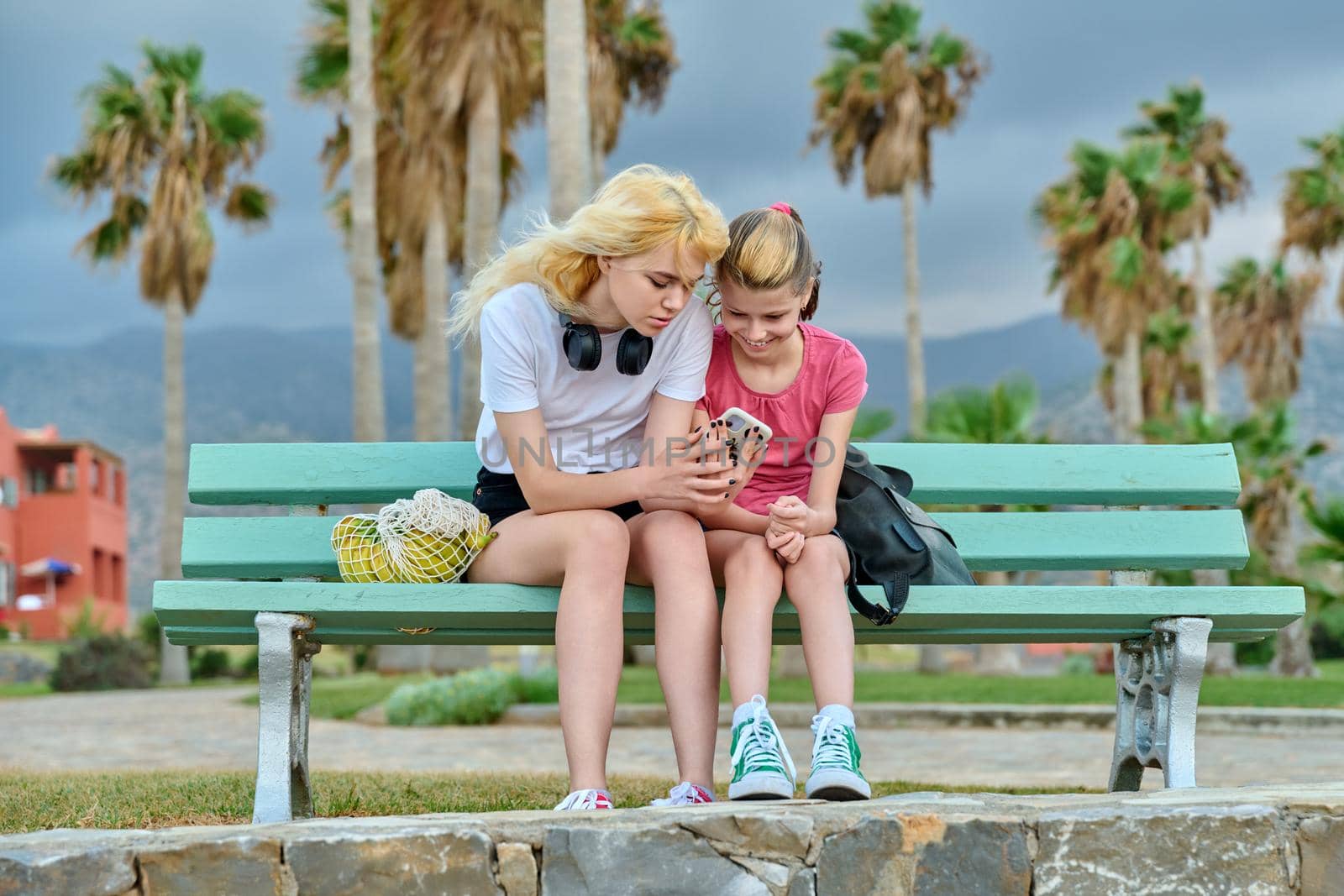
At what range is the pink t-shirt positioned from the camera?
3.30 meters

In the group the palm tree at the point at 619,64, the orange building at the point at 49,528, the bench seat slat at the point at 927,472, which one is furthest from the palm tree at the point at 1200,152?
the orange building at the point at 49,528

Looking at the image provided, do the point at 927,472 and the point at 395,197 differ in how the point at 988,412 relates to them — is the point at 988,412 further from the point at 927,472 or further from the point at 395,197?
the point at 927,472

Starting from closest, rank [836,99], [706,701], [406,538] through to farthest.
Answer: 1. [706,701]
2. [406,538]
3. [836,99]

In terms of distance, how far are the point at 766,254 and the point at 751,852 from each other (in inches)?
52.6

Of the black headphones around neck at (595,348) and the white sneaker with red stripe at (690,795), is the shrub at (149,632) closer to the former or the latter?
the black headphones around neck at (595,348)

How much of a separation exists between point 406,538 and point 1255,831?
5.88ft

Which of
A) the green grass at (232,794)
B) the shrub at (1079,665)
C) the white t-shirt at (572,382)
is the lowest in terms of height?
the shrub at (1079,665)

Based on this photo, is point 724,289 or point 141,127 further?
point 141,127

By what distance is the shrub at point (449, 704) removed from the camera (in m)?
11.2

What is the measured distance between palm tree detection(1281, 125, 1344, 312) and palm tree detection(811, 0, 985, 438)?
21.6ft

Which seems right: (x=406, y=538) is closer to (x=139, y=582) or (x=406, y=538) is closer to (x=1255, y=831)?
(x=1255, y=831)

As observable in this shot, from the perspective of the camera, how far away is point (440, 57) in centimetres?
1705

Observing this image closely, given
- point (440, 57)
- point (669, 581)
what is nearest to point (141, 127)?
point (440, 57)

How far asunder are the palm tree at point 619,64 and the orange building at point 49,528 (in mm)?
20108
